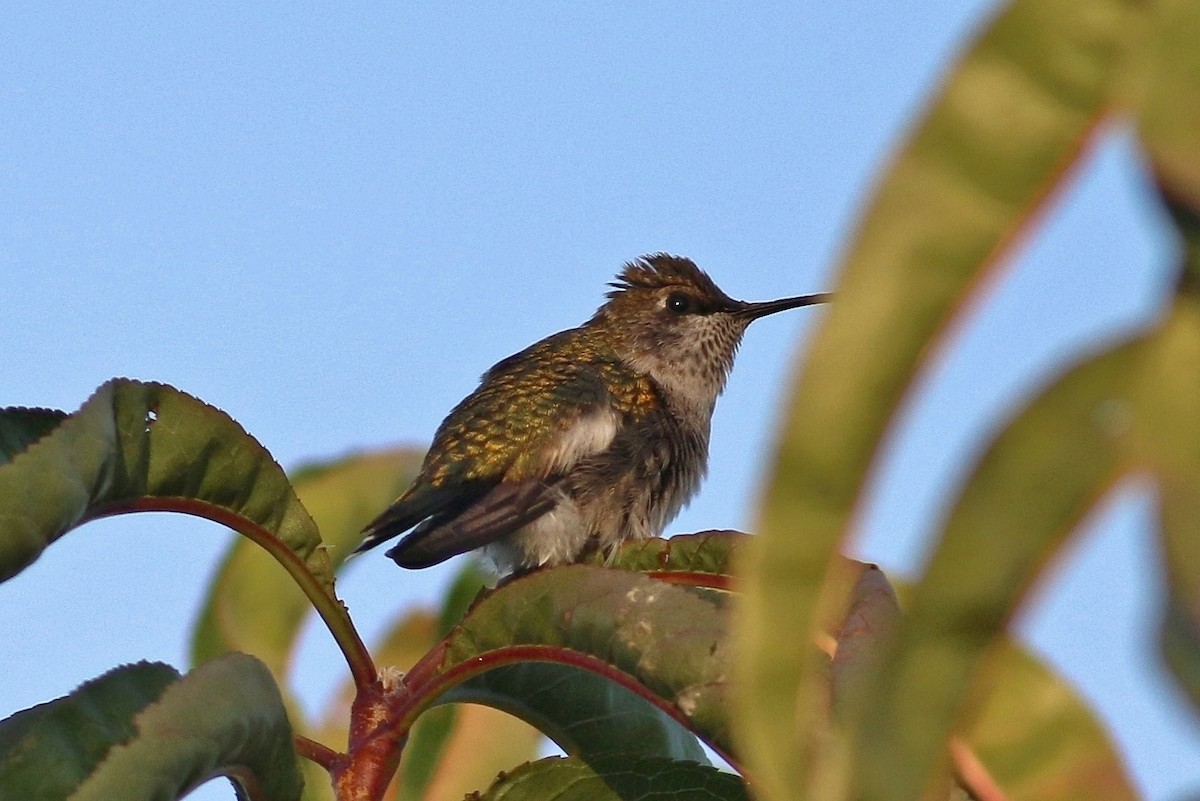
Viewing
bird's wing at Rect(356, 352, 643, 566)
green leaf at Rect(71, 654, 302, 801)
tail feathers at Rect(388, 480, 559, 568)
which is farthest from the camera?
bird's wing at Rect(356, 352, 643, 566)

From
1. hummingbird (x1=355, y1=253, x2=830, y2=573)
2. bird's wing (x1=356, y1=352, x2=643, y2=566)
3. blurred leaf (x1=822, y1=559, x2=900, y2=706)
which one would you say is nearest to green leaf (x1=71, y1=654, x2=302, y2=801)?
blurred leaf (x1=822, y1=559, x2=900, y2=706)

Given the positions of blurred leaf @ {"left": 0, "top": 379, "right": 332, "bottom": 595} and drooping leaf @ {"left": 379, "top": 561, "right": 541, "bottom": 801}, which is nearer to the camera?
blurred leaf @ {"left": 0, "top": 379, "right": 332, "bottom": 595}

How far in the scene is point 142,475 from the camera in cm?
246

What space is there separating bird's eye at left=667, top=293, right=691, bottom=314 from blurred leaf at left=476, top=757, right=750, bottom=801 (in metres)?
5.46

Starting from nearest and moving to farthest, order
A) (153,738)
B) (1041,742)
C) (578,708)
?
(1041,742) → (153,738) → (578,708)

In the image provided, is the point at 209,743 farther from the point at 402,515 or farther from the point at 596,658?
the point at 402,515

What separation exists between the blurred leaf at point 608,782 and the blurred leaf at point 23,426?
885 mm

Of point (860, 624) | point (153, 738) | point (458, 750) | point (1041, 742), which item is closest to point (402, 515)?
point (458, 750)

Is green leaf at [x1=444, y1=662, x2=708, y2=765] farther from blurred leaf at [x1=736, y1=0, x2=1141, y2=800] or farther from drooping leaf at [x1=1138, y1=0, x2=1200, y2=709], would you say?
drooping leaf at [x1=1138, y1=0, x2=1200, y2=709]

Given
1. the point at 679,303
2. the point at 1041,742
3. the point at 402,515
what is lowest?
the point at 1041,742

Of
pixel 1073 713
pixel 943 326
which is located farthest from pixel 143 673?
pixel 943 326

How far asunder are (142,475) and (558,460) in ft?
11.7

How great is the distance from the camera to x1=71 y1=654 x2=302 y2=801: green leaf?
2027mm

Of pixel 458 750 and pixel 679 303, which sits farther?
pixel 679 303
